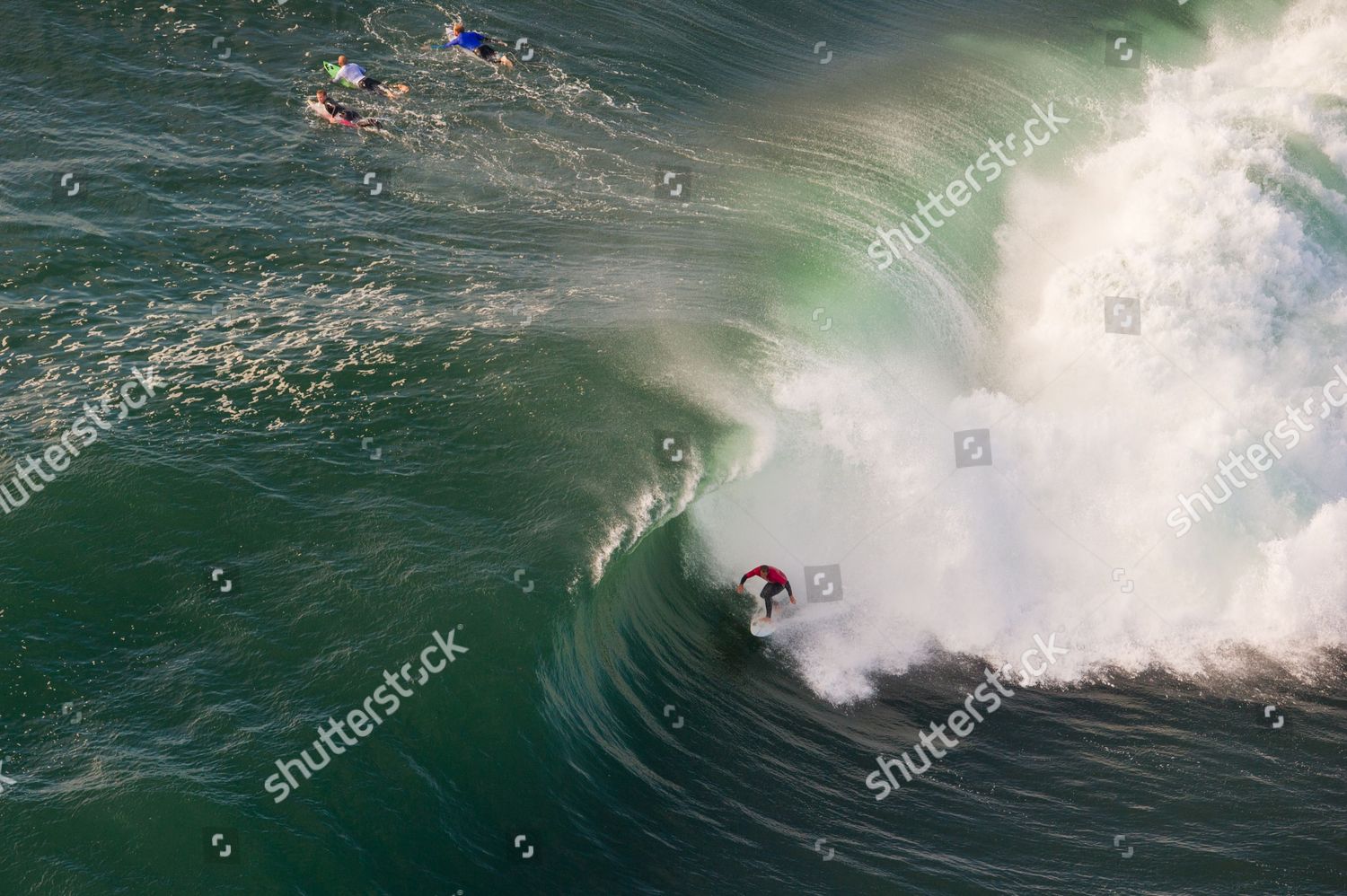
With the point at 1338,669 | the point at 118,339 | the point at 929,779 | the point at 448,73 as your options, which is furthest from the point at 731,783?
the point at 448,73

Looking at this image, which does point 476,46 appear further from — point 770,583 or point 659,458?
point 770,583

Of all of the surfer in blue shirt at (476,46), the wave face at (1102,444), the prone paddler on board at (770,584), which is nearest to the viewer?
the prone paddler on board at (770,584)

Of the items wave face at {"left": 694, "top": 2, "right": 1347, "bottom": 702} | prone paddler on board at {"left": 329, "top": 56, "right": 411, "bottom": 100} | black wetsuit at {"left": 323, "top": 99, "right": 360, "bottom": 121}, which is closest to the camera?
wave face at {"left": 694, "top": 2, "right": 1347, "bottom": 702}

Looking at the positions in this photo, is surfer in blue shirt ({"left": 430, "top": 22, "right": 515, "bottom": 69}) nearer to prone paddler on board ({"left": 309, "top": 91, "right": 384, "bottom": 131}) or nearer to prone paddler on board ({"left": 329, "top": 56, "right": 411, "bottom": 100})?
prone paddler on board ({"left": 329, "top": 56, "right": 411, "bottom": 100})

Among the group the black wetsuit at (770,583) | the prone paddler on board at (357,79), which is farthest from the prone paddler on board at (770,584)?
the prone paddler on board at (357,79)

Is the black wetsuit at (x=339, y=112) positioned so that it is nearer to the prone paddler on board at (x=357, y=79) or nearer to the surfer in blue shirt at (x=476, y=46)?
the prone paddler on board at (x=357, y=79)

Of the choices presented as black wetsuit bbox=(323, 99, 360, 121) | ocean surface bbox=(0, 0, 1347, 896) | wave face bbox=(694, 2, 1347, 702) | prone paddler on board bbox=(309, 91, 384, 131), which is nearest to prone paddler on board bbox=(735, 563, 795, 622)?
Result: ocean surface bbox=(0, 0, 1347, 896)
